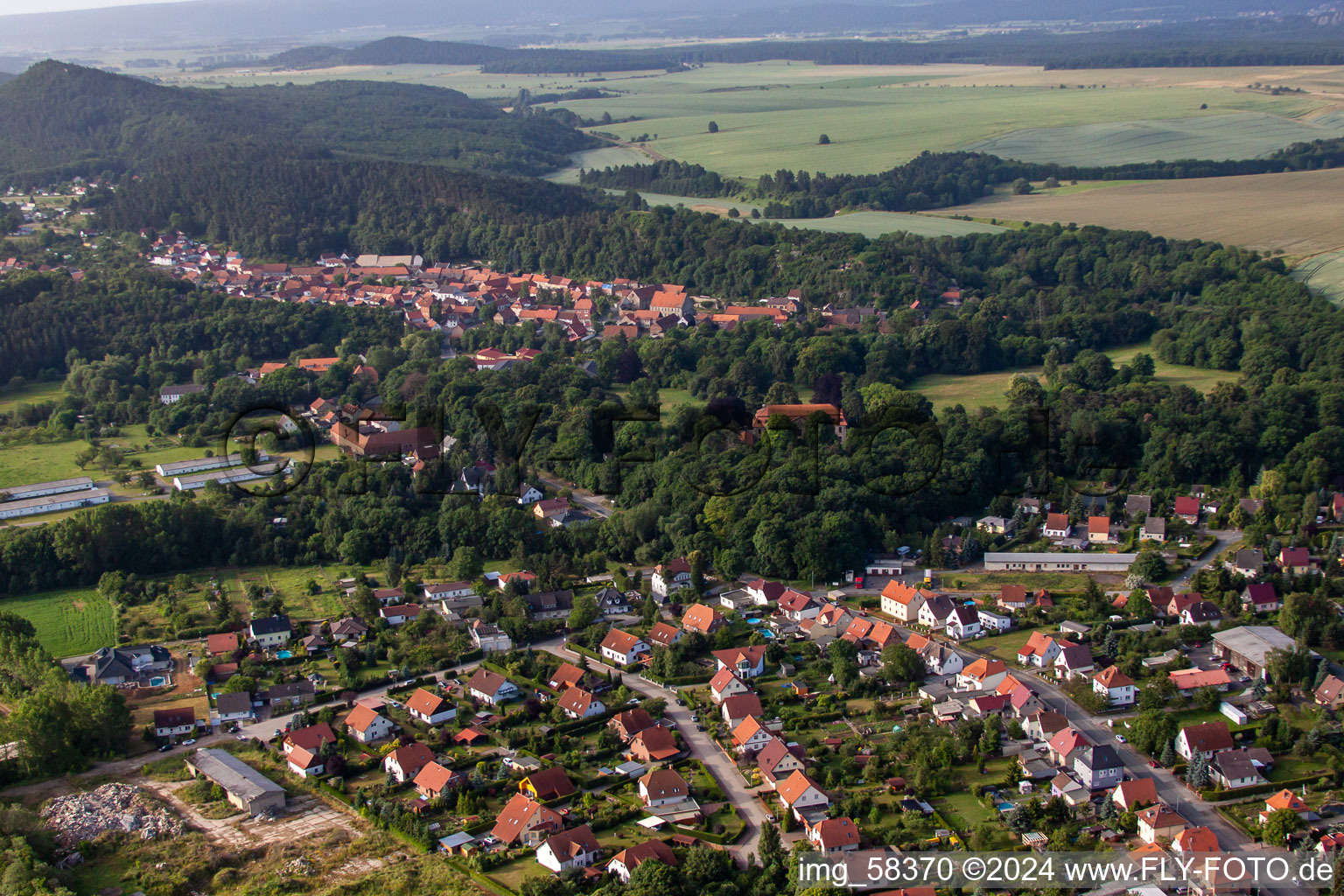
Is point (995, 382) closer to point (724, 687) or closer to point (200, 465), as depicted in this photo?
point (724, 687)

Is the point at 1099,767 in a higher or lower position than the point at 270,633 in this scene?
higher

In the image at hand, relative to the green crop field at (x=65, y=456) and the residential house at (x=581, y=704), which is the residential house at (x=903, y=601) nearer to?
the residential house at (x=581, y=704)

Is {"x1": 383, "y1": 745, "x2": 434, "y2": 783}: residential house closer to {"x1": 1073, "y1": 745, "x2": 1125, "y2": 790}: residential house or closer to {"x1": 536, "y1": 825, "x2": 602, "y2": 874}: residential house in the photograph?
{"x1": 536, "y1": 825, "x2": 602, "y2": 874}: residential house

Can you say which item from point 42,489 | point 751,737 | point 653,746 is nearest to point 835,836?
point 751,737

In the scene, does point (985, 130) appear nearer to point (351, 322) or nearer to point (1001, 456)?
point (351, 322)

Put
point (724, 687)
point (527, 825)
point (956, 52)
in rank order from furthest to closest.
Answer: point (956, 52) → point (724, 687) → point (527, 825)
